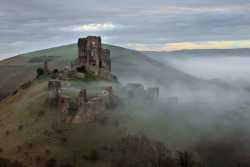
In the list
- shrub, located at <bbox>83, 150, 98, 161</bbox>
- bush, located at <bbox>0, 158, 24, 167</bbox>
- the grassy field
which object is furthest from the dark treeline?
bush, located at <bbox>0, 158, 24, 167</bbox>

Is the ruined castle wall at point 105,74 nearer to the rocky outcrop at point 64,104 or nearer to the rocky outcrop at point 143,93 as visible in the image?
the rocky outcrop at point 143,93

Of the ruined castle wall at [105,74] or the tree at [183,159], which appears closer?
the tree at [183,159]

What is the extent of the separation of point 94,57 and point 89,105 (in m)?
51.1

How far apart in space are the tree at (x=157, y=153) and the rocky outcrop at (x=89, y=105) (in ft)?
53.8

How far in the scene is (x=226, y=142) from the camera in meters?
108

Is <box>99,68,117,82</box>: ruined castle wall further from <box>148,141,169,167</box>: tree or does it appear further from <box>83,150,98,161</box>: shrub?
<box>83,150,98,161</box>: shrub

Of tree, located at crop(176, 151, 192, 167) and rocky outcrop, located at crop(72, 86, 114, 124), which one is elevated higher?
rocky outcrop, located at crop(72, 86, 114, 124)

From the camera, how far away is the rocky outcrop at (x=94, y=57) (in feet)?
425

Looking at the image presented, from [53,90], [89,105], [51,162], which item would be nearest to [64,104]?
[89,105]

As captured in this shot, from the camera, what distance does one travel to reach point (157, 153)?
263ft

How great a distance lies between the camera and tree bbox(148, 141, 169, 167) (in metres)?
76.2

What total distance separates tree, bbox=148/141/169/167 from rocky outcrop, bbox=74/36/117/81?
4943cm

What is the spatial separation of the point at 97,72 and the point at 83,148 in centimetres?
5474

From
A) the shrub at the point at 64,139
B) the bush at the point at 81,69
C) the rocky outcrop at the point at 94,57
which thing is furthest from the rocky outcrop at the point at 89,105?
the rocky outcrop at the point at 94,57
